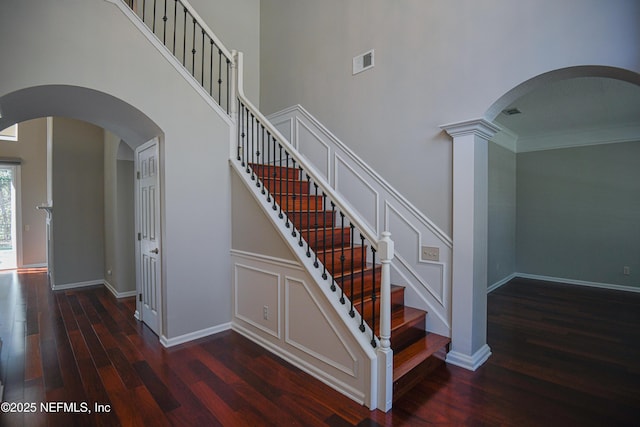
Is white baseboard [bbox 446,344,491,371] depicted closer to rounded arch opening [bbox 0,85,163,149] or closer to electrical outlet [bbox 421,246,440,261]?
electrical outlet [bbox 421,246,440,261]

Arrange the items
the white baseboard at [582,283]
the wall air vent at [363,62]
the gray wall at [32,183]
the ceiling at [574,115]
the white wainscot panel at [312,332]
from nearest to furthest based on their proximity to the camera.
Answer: the white wainscot panel at [312,332] → the wall air vent at [363,62] → the ceiling at [574,115] → the white baseboard at [582,283] → the gray wall at [32,183]

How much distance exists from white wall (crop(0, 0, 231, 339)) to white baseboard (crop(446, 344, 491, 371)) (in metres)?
2.42

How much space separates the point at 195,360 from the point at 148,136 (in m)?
2.48

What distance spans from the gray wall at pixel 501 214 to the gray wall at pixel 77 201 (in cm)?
713

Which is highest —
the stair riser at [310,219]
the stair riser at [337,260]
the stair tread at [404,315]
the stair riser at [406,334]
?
the stair riser at [310,219]

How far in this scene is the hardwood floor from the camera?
2098 mm

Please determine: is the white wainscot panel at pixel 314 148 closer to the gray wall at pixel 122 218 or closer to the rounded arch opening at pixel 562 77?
the rounded arch opening at pixel 562 77

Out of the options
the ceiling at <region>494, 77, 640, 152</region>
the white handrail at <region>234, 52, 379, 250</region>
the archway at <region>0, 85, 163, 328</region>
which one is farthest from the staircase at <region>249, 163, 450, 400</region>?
the ceiling at <region>494, 77, 640, 152</region>

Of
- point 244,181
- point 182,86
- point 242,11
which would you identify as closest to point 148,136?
point 182,86

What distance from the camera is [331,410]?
7.07ft

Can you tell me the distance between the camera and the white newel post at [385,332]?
2115mm

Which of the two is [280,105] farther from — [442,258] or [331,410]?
[331,410]

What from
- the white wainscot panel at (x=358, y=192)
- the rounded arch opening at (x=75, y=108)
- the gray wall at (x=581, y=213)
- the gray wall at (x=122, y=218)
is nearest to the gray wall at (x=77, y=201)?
the gray wall at (x=122, y=218)

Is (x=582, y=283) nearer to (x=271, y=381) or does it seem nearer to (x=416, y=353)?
(x=416, y=353)
